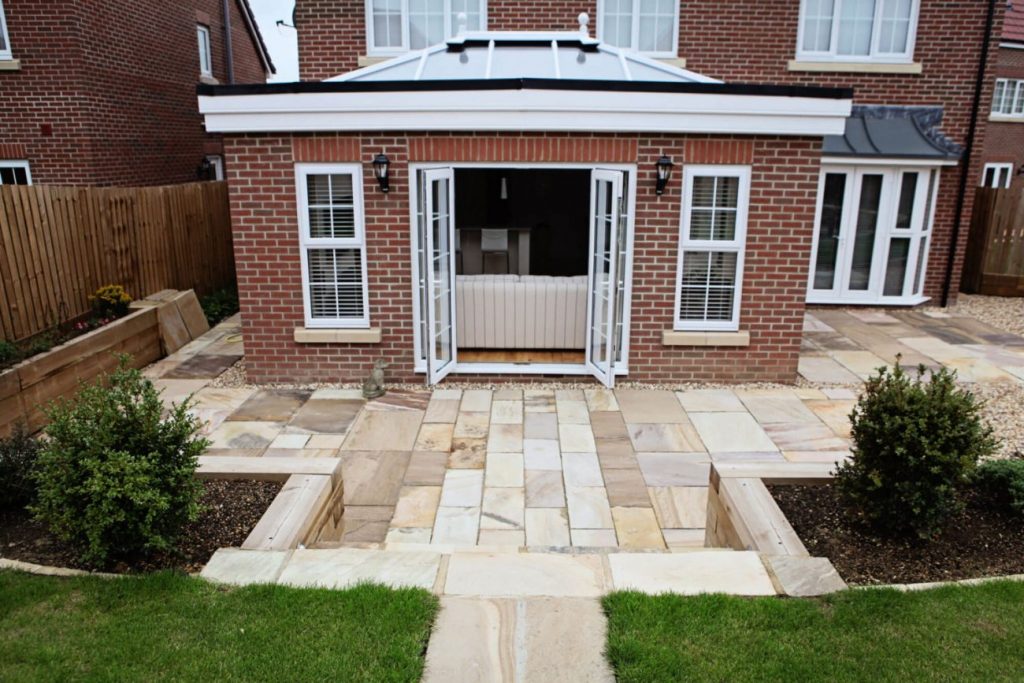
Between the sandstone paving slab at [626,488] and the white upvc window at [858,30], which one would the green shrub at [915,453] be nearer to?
the sandstone paving slab at [626,488]

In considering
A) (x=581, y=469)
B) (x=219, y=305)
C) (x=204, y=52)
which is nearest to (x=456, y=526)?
(x=581, y=469)

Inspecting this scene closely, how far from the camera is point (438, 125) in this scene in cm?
737

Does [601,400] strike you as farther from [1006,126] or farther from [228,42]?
[1006,126]

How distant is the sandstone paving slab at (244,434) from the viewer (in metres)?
6.39

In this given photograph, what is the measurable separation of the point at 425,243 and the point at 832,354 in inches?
216

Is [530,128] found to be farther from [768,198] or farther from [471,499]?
[471,499]

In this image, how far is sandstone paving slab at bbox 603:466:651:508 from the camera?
5.50m

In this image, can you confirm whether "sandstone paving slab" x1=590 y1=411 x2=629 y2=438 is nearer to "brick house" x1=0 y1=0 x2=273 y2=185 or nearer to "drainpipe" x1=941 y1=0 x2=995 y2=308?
"drainpipe" x1=941 y1=0 x2=995 y2=308

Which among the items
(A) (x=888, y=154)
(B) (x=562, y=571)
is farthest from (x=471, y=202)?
(B) (x=562, y=571)

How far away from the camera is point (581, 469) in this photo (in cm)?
604

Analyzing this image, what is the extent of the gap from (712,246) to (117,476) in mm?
6067

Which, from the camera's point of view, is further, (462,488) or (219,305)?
(219,305)

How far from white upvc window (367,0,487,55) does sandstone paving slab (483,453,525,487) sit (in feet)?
25.1

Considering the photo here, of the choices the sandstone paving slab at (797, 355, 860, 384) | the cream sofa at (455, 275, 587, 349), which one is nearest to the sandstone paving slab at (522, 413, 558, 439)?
the cream sofa at (455, 275, 587, 349)
